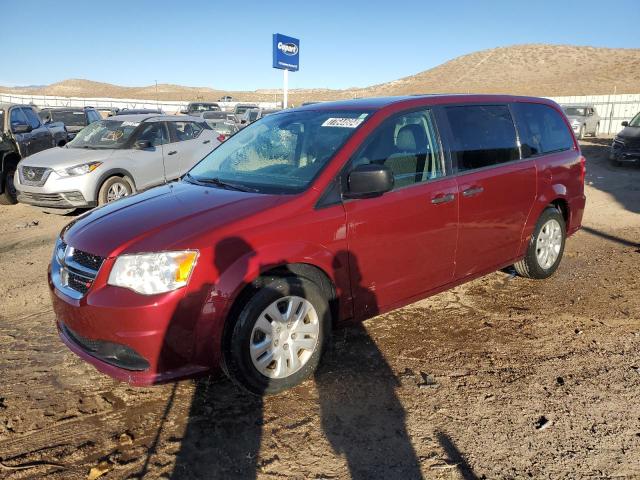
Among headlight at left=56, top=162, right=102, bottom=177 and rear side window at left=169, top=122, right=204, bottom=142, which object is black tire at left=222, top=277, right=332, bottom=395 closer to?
headlight at left=56, top=162, right=102, bottom=177

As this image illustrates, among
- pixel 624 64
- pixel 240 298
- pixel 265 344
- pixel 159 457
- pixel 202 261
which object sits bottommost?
pixel 159 457

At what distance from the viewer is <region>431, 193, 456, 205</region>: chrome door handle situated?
380cm

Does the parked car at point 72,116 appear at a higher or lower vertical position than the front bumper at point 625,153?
higher

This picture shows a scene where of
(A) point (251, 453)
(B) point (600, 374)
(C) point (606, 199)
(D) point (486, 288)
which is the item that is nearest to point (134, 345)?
(A) point (251, 453)

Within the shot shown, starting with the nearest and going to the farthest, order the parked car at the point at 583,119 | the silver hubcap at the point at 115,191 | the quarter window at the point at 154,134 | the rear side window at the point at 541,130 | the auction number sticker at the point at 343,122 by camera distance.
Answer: the auction number sticker at the point at 343,122
the rear side window at the point at 541,130
the silver hubcap at the point at 115,191
the quarter window at the point at 154,134
the parked car at the point at 583,119

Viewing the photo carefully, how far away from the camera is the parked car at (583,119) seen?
78.8 feet

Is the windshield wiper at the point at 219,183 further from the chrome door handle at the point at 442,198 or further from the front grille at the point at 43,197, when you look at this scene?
the front grille at the point at 43,197

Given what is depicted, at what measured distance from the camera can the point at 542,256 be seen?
511cm

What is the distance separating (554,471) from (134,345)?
2.25 metres

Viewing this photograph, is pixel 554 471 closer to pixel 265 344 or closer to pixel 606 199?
pixel 265 344

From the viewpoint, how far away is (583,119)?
2430cm

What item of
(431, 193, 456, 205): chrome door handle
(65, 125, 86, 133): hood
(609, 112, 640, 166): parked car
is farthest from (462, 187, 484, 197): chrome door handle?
(65, 125, 86, 133): hood

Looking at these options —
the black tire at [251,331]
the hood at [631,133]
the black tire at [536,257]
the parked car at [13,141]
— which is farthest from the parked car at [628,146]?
the parked car at [13,141]

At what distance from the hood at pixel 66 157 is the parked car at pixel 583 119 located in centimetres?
2212
